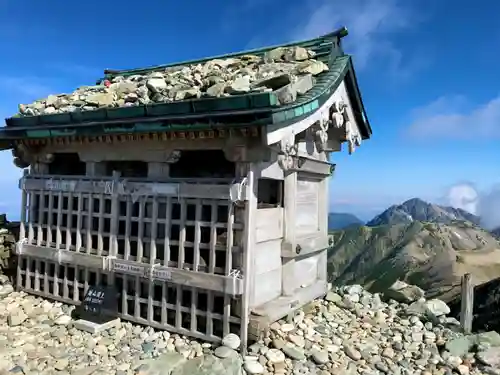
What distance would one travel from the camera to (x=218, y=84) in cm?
688

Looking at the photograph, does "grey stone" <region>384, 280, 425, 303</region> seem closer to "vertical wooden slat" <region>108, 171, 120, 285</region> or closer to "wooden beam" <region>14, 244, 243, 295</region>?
"wooden beam" <region>14, 244, 243, 295</region>

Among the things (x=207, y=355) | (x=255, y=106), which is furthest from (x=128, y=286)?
(x=255, y=106)

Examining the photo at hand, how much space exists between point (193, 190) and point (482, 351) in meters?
5.40

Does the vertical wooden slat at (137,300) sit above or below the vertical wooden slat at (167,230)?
below

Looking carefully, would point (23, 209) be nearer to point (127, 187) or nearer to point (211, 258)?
point (127, 187)

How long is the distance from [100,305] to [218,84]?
4.47m

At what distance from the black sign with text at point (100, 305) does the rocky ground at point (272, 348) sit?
32cm

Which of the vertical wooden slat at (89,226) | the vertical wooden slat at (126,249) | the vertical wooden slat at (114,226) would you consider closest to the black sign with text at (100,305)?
the vertical wooden slat at (126,249)

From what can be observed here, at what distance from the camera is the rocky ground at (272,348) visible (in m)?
5.87

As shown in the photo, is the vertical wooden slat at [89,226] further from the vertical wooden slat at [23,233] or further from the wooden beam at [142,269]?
the vertical wooden slat at [23,233]

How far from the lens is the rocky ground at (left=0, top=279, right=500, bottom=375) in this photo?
5.87 meters

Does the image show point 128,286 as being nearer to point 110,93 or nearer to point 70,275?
point 70,275

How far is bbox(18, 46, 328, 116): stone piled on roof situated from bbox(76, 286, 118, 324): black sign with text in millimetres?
3510

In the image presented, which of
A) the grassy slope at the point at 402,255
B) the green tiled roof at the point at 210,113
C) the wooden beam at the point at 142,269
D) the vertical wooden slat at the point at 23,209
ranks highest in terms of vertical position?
the green tiled roof at the point at 210,113
